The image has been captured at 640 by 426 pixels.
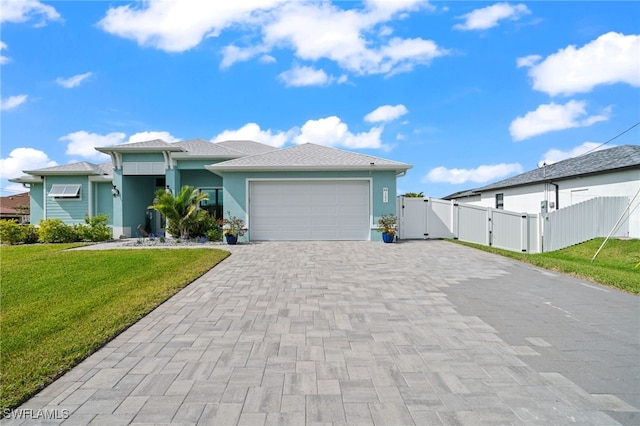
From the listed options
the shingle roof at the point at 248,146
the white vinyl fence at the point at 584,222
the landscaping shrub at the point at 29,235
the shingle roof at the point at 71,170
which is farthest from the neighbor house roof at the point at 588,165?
the landscaping shrub at the point at 29,235

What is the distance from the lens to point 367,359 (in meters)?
3.24

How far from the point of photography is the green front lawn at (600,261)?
6664 millimetres

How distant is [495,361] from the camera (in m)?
3.23

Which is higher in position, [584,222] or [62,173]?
[62,173]

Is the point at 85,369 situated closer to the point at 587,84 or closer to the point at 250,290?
the point at 250,290

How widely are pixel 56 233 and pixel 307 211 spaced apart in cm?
1142

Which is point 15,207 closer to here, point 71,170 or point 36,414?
point 71,170

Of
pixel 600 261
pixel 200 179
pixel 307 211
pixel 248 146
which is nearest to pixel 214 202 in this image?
pixel 200 179

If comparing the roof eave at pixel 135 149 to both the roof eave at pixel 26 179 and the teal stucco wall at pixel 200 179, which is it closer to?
the teal stucco wall at pixel 200 179

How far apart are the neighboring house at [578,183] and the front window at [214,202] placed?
53.6 ft

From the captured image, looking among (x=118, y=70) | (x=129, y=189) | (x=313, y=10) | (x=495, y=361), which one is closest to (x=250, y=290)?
(x=495, y=361)

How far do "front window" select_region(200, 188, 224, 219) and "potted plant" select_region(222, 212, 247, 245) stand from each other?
3791 millimetres

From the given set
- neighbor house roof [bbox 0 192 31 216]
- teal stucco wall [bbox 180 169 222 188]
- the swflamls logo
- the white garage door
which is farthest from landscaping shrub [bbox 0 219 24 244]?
neighbor house roof [bbox 0 192 31 216]

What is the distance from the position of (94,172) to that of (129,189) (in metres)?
2.74
